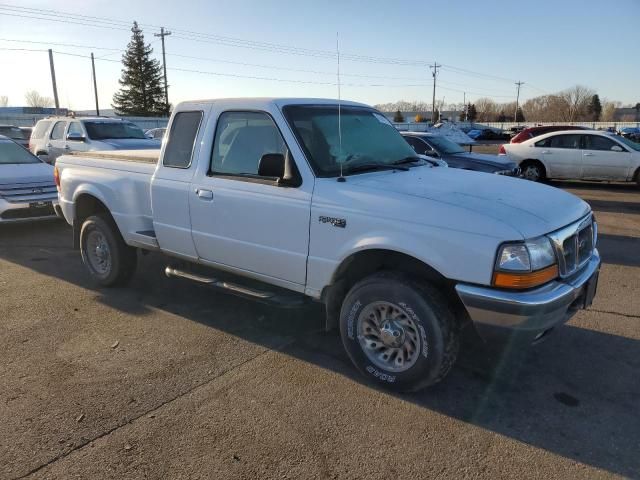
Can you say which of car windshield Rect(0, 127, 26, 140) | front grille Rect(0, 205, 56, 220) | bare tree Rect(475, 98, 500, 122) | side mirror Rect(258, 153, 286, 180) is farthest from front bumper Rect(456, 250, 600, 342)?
bare tree Rect(475, 98, 500, 122)

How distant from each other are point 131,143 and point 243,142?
400 inches

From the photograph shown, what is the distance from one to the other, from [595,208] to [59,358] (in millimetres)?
10763

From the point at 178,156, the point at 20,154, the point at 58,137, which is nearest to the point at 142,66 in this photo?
the point at 58,137

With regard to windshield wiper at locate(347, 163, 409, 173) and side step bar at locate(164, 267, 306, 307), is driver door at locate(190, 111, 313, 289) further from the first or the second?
windshield wiper at locate(347, 163, 409, 173)

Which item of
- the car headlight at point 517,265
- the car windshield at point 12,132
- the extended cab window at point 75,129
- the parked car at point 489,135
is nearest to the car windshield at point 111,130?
the extended cab window at point 75,129

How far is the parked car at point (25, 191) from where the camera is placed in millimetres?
8648

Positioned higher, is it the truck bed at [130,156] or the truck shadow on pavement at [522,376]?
the truck bed at [130,156]

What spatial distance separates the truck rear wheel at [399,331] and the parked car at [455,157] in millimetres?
7693

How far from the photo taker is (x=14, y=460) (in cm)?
291

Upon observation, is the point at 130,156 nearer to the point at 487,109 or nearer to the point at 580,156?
the point at 580,156

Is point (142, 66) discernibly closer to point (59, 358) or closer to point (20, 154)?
point (20, 154)

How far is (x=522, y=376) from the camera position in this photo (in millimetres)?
3850

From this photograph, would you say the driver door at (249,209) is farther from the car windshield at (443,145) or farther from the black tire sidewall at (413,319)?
the car windshield at (443,145)

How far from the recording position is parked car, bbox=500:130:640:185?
1366cm
